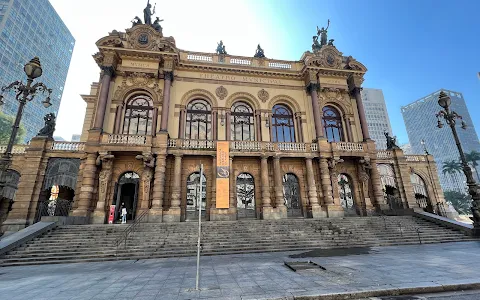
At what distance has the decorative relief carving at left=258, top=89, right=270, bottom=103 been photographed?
69.4ft

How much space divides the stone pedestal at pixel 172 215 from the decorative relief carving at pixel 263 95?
1278 cm

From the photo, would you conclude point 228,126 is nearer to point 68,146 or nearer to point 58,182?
point 68,146

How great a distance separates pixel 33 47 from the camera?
207 ft

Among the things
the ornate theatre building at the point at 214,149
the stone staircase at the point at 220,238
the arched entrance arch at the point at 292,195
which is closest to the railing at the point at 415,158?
the ornate theatre building at the point at 214,149

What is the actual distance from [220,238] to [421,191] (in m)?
23.6

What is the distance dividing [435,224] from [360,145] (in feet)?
25.8

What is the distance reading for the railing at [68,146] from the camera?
16923 mm

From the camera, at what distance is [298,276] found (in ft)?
19.7

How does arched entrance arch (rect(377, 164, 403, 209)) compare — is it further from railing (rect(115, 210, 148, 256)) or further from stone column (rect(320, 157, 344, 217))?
railing (rect(115, 210, 148, 256))

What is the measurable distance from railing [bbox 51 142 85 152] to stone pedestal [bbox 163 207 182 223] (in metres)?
8.71

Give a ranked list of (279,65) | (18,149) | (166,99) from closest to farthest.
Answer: (18,149) → (166,99) → (279,65)

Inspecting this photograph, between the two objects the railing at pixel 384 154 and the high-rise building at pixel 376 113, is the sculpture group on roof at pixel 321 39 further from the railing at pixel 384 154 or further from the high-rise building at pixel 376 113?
the high-rise building at pixel 376 113

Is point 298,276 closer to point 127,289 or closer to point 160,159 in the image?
point 127,289

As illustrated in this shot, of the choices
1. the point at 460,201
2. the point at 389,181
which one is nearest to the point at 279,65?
the point at 389,181
